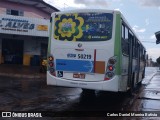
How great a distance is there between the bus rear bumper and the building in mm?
19479

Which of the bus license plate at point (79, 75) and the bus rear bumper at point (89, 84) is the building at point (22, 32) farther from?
the bus license plate at point (79, 75)

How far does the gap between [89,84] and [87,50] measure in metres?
1.07

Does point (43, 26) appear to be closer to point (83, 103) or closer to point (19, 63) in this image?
point (19, 63)

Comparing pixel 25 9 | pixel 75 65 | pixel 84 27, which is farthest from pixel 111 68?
pixel 25 9

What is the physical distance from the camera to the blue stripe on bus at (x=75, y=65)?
992 centimetres

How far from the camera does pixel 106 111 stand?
10.2 m

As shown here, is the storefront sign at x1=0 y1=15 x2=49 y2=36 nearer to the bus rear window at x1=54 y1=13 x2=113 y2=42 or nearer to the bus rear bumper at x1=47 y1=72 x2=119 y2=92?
the bus rear window at x1=54 y1=13 x2=113 y2=42

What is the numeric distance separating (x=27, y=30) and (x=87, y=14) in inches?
796

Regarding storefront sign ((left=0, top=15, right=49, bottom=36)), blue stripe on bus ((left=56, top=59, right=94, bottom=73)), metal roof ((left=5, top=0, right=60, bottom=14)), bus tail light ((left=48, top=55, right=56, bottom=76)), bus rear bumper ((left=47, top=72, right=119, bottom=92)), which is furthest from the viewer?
metal roof ((left=5, top=0, right=60, bottom=14))

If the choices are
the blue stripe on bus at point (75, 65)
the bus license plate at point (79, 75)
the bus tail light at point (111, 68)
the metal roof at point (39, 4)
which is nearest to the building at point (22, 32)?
the metal roof at point (39, 4)

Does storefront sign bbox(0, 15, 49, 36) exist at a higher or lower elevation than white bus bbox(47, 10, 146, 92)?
higher

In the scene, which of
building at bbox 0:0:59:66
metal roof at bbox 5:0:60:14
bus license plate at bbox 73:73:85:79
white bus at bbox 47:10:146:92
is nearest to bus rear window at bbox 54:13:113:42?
white bus at bbox 47:10:146:92

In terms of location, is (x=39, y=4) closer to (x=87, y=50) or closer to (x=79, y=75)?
(x=87, y=50)

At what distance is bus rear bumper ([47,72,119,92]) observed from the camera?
968 cm
